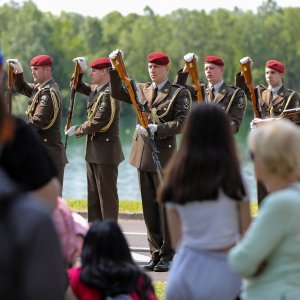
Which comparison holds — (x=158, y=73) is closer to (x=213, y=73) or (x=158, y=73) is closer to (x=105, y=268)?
(x=213, y=73)

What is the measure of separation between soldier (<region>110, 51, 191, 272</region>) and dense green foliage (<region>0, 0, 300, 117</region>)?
179ft

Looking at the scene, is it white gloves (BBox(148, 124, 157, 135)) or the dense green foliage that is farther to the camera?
the dense green foliage

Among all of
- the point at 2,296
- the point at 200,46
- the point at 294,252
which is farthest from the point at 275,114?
the point at 200,46

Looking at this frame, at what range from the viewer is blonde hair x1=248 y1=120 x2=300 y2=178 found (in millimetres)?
4160

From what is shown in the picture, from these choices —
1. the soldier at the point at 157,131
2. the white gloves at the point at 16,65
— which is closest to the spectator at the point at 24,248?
the soldier at the point at 157,131

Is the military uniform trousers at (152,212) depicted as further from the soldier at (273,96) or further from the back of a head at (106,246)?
the back of a head at (106,246)

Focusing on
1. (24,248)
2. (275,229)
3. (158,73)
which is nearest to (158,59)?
(158,73)

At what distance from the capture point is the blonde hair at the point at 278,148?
4.16 meters

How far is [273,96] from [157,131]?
62.5 inches

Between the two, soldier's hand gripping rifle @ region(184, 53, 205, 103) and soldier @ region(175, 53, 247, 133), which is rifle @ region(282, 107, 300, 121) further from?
soldier's hand gripping rifle @ region(184, 53, 205, 103)

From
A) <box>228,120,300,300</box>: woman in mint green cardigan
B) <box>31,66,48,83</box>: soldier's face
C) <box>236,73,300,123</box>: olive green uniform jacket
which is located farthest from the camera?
<box>31,66,48,83</box>: soldier's face

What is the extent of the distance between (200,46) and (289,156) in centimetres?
7115

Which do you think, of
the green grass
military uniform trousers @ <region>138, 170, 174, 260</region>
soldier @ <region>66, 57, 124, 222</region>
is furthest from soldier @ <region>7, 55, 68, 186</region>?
the green grass

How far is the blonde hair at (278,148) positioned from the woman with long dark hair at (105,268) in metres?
0.74
